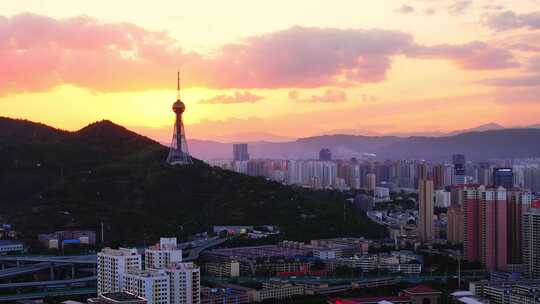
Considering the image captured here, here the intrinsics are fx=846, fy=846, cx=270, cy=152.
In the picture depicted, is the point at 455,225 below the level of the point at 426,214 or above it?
below

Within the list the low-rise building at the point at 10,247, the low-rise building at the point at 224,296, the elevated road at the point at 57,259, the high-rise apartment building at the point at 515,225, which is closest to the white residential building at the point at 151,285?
the low-rise building at the point at 224,296

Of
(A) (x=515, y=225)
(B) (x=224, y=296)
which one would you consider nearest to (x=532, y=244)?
(A) (x=515, y=225)

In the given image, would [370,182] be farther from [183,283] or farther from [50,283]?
[183,283]

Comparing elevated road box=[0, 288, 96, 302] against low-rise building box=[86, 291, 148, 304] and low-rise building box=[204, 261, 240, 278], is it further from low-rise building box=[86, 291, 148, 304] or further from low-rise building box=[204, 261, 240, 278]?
low-rise building box=[86, 291, 148, 304]

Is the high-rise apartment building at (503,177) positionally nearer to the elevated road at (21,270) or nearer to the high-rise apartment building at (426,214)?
the high-rise apartment building at (426,214)

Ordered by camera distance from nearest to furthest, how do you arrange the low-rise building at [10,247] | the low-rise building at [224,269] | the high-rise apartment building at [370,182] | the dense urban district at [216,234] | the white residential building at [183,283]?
the white residential building at [183,283], the dense urban district at [216,234], the low-rise building at [224,269], the low-rise building at [10,247], the high-rise apartment building at [370,182]

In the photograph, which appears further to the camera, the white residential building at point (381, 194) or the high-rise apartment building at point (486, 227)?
the white residential building at point (381, 194)

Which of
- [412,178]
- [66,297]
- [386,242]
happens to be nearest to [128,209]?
[386,242]
